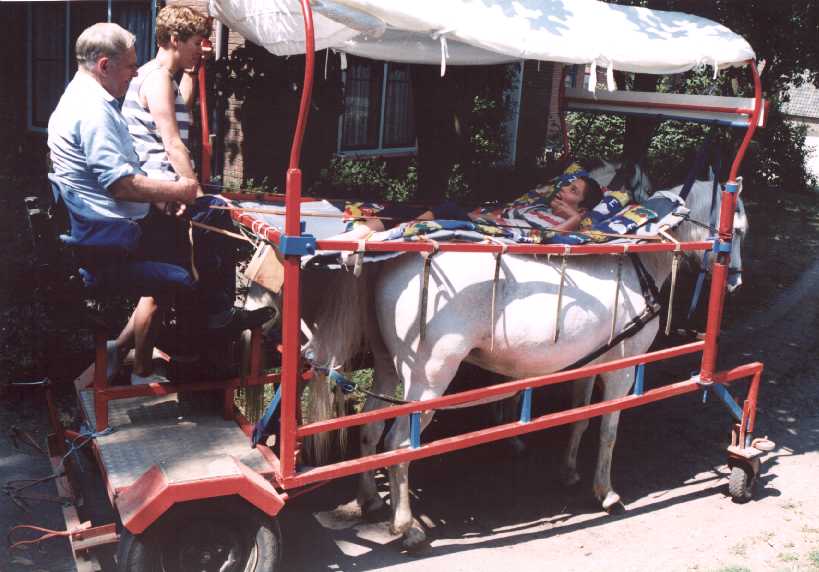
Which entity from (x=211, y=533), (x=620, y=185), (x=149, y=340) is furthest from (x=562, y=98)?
(x=211, y=533)

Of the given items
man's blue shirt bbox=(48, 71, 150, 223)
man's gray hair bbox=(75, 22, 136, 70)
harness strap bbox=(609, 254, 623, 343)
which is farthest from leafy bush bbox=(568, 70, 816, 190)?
man's blue shirt bbox=(48, 71, 150, 223)

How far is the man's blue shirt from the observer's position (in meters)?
3.29

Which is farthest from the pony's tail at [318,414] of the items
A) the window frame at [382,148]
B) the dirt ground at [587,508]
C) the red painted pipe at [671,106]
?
the window frame at [382,148]

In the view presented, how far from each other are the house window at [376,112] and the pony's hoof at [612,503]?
7.63m

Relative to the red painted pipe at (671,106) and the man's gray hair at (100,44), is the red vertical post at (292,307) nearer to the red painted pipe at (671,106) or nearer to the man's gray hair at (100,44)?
the man's gray hair at (100,44)

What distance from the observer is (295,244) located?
10.7 feet

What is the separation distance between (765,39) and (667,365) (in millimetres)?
4163

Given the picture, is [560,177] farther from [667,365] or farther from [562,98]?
[667,365]

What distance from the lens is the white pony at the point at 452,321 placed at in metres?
4.00

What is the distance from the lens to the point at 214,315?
395 centimetres

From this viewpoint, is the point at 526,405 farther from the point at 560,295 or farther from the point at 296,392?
the point at 296,392

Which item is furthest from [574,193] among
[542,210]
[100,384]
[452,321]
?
[100,384]

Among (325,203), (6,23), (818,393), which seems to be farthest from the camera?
(6,23)

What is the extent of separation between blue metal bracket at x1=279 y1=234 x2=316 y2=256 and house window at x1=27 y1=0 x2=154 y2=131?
28.5ft
